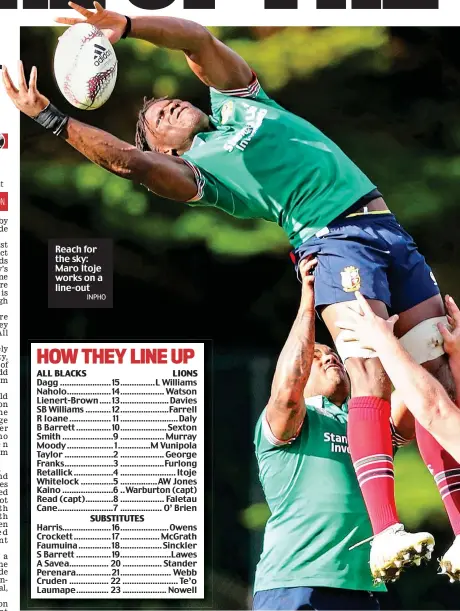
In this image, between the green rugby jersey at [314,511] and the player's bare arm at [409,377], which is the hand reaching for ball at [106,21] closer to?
the player's bare arm at [409,377]

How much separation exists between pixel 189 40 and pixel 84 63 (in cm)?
64

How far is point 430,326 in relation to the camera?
4.83 m

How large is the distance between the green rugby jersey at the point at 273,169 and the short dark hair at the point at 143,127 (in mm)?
392

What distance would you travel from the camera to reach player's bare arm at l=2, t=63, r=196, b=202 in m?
4.58

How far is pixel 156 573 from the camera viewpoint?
5.42m

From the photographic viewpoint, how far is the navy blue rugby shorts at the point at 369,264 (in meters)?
4.70

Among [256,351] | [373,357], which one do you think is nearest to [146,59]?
[256,351]

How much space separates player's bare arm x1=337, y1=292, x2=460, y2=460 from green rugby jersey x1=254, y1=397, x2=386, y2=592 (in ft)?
2.29

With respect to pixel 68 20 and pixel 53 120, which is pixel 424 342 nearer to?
pixel 53 120

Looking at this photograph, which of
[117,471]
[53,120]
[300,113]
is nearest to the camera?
[53,120]

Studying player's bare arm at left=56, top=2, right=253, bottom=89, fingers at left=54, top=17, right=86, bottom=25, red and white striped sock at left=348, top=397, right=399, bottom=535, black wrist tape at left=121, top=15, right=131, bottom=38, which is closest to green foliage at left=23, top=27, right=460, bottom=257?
player's bare arm at left=56, top=2, right=253, bottom=89

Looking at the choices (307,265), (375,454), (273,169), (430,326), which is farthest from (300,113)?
(375,454)

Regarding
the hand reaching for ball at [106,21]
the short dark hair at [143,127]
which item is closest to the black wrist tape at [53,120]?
the hand reaching for ball at [106,21]

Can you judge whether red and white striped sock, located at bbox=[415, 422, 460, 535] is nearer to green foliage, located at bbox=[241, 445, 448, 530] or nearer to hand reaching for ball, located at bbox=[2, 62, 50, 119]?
green foliage, located at bbox=[241, 445, 448, 530]
